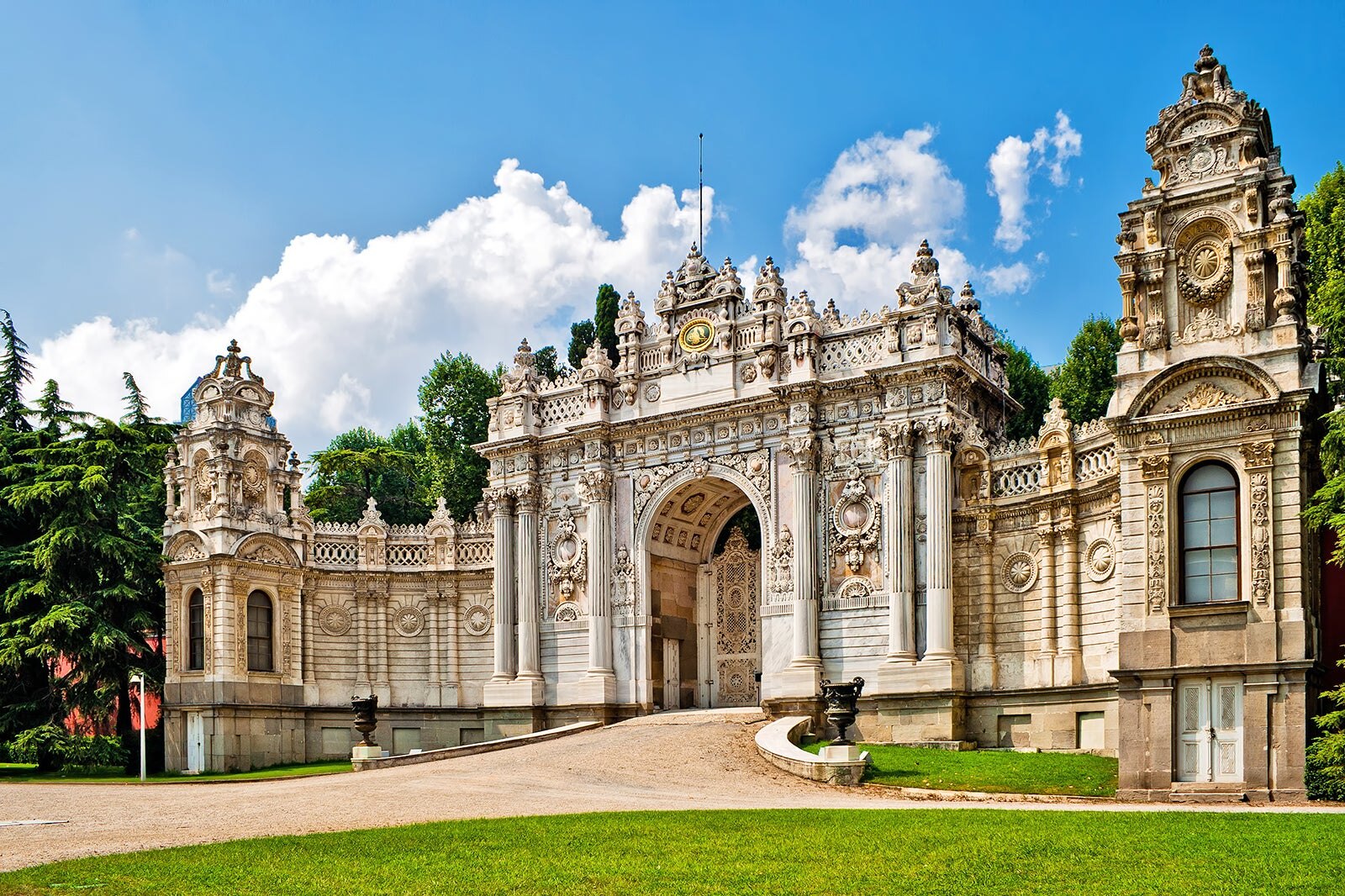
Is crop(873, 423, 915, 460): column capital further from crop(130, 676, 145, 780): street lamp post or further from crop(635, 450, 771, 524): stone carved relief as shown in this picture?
crop(130, 676, 145, 780): street lamp post

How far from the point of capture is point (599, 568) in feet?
122

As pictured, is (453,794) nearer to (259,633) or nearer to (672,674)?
(672,674)

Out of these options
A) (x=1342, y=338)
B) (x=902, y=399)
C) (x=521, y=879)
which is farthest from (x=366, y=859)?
(x=902, y=399)

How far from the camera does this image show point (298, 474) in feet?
132

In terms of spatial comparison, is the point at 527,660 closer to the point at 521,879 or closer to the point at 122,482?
the point at 122,482

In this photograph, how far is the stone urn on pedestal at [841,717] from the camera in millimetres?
25969

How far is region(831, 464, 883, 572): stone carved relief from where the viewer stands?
109 feet

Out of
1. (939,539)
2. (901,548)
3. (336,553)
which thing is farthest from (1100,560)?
(336,553)

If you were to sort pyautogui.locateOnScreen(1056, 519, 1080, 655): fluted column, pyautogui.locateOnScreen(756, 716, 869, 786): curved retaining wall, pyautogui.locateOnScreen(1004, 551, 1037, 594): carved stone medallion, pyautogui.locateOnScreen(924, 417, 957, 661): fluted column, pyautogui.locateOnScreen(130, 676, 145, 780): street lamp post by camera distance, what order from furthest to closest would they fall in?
pyautogui.locateOnScreen(130, 676, 145, 780): street lamp post → pyautogui.locateOnScreen(924, 417, 957, 661): fluted column → pyautogui.locateOnScreen(1004, 551, 1037, 594): carved stone medallion → pyautogui.locateOnScreen(1056, 519, 1080, 655): fluted column → pyautogui.locateOnScreen(756, 716, 869, 786): curved retaining wall

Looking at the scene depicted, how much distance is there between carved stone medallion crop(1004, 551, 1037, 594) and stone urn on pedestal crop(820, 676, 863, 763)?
17.0ft

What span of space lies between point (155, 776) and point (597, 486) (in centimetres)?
1302

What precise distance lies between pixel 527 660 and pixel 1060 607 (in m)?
14.2

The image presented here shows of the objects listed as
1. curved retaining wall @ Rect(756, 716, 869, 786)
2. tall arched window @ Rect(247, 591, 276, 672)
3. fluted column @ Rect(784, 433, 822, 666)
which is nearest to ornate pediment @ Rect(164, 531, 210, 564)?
tall arched window @ Rect(247, 591, 276, 672)

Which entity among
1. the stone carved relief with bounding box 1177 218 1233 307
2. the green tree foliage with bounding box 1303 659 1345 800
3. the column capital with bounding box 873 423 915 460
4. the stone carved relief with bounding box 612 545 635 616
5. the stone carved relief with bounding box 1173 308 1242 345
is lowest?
the green tree foliage with bounding box 1303 659 1345 800
